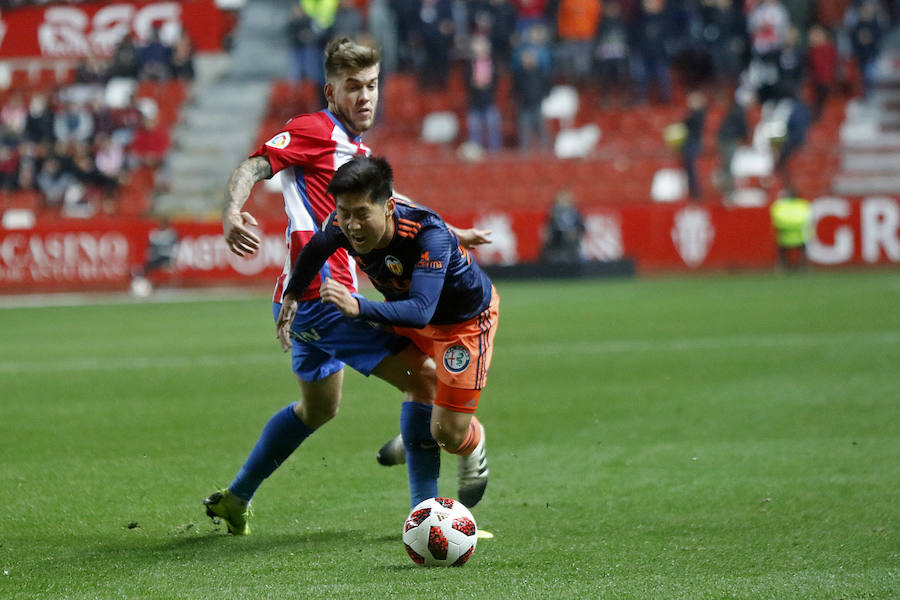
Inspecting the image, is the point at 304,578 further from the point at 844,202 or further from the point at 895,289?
the point at 844,202

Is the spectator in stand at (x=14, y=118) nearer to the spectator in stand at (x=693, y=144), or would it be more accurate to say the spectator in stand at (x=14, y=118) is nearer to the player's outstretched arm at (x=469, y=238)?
the spectator in stand at (x=693, y=144)

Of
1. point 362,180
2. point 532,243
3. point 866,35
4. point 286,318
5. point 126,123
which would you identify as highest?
point 362,180

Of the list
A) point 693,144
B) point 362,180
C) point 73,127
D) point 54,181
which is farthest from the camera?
point 73,127

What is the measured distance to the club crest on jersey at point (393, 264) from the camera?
16.1 feet

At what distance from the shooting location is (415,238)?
15.9 ft

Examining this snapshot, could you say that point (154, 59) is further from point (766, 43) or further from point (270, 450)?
point (270, 450)

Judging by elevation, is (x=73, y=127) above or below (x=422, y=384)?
below

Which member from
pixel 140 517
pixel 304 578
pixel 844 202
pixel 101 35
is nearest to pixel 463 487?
pixel 304 578

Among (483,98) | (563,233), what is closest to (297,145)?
(563,233)

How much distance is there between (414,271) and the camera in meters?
4.78

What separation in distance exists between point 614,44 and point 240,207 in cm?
2197

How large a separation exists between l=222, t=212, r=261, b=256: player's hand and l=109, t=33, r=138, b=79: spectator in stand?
25.7 m

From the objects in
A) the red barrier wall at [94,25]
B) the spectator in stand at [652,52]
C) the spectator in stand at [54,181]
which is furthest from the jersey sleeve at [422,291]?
the red barrier wall at [94,25]

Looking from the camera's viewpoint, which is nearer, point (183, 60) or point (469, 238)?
point (469, 238)
